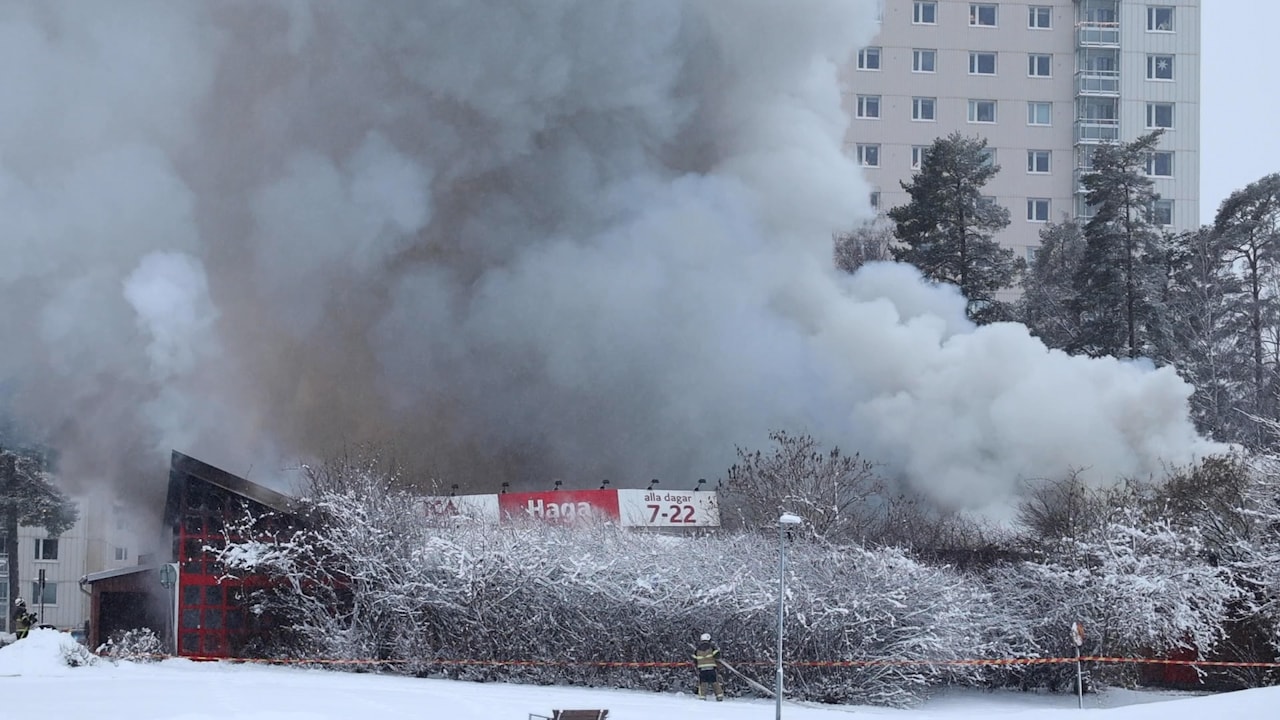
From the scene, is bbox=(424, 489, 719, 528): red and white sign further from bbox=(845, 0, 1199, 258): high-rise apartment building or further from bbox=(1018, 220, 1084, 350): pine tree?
bbox=(845, 0, 1199, 258): high-rise apartment building

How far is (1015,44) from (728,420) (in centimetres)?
4123

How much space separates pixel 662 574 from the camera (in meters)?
40.6

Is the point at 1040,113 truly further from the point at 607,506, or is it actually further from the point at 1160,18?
the point at 607,506

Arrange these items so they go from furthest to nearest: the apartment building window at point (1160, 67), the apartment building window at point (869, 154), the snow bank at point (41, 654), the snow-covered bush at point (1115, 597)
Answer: the apartment building window at point (1160, 67) < the apartment building window at point (869, 154) < the snow-covered bush at point (1115, 597) < the snow bank at point (41, 654)

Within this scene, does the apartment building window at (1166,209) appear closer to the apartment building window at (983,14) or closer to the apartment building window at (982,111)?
the apartment building window at (982,111)

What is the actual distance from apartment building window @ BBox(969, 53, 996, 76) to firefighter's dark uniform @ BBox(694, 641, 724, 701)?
56652 millimetres

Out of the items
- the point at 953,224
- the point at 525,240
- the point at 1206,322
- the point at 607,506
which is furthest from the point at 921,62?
the point at 607,506

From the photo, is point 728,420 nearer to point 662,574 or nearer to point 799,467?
point 799,467

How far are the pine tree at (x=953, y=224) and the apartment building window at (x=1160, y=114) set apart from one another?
2108cm

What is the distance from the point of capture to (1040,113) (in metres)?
89.3

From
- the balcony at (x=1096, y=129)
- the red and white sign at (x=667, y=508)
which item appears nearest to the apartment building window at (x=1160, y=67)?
the balcony at (x=1096, y=129)

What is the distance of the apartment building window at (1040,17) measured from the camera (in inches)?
3509

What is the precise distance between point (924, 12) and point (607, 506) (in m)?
47.3

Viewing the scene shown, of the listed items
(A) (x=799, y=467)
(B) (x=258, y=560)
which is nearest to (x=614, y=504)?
(A) (x=799, y=467)
